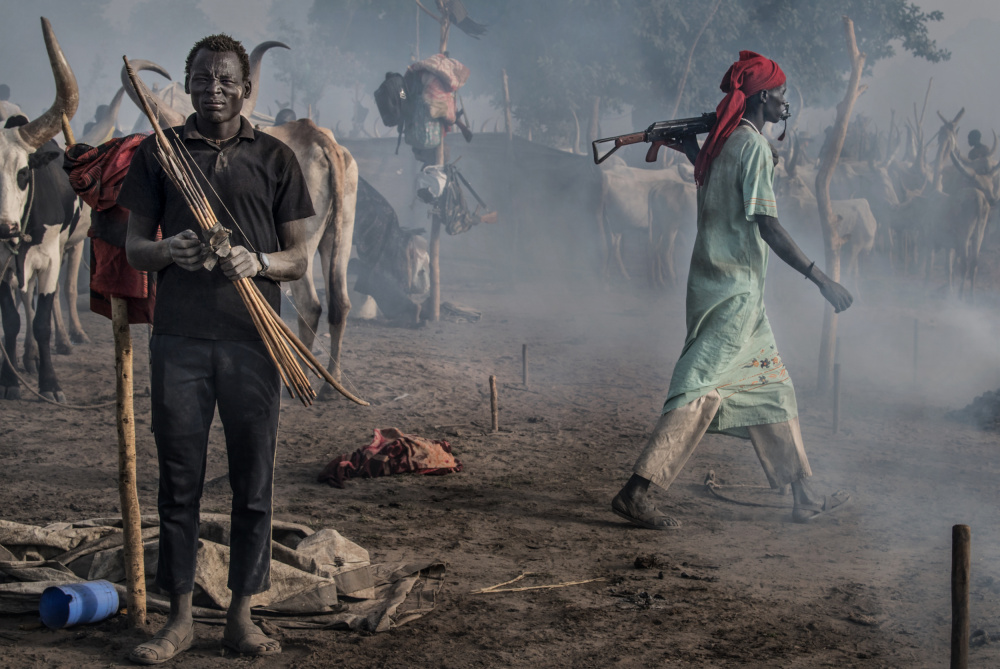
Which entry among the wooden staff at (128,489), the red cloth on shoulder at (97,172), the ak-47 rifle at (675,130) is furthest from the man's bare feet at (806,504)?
the red cloth on shoulder at (97,172)

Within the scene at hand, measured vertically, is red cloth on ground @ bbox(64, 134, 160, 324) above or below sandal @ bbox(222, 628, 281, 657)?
above

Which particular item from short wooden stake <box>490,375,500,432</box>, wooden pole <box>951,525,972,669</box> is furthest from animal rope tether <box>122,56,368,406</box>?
short wooden stake <box>490,375,500,432</box>

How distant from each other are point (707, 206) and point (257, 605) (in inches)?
110

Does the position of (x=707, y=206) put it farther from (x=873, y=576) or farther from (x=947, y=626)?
(x=947, y=626)

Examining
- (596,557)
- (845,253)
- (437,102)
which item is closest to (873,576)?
(596,557)

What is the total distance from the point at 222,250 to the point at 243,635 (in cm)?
125

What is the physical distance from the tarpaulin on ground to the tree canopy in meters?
19.7

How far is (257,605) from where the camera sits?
3.29 m

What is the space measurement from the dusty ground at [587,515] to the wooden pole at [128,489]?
11cm

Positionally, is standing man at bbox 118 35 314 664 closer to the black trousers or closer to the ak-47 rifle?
the black trousers

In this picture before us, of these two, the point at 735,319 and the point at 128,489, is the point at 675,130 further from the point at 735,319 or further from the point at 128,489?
the point at 128,489

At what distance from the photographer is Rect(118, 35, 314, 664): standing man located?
111 inches

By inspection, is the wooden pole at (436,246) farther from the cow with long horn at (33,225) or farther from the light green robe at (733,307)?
the light green robe at (733,307)

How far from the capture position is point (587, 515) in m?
4.72
